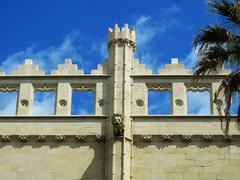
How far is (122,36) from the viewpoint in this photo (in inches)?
866

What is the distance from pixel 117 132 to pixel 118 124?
347 mm

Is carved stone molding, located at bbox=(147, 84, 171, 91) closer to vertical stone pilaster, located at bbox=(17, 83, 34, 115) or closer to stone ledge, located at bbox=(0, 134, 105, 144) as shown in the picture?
stone ledge, located at bbox=(0, 134, 105, 144)

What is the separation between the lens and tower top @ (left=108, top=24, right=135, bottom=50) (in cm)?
2194

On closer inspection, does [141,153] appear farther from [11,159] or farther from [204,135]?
[11,159]

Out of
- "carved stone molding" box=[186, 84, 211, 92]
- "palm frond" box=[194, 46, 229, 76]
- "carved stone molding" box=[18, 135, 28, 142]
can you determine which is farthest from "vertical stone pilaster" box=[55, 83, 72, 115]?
"palm frond" box=[194, 46, 229, 76]

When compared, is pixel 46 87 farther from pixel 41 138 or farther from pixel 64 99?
pixel 41 138

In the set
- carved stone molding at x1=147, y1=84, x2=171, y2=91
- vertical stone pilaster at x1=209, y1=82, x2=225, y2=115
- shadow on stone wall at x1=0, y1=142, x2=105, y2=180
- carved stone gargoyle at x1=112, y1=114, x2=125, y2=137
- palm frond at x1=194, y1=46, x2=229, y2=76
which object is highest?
carved stone molding at x1=147, y1=84, x2=171, y2=91

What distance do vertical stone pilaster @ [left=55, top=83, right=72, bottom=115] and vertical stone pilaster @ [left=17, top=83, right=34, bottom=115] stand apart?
44.0 inches

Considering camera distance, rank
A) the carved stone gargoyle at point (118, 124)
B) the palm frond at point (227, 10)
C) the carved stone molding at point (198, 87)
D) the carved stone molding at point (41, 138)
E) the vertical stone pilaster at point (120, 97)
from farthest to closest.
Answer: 1. the carved stone molding at point (198, 87)
2. the carved stone molding at point (41, 138)
3. the carved stone gargoyle at point (118, 124)
4. the vertical stone pilaster at point (120, 97)
5. the palm frond at point (227, 10)

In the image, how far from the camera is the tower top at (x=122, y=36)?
21.9 metres

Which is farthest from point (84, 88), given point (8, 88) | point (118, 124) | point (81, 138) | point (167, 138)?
point (167, 138)

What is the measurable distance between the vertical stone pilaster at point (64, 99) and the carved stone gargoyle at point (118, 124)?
2.50m

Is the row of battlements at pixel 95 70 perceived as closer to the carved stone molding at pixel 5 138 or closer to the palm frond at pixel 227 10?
the carved stone molding at pixel 5 138

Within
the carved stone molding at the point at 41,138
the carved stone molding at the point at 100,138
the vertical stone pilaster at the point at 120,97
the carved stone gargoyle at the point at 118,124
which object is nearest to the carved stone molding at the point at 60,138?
the carved stone molding at the point at 41,138
